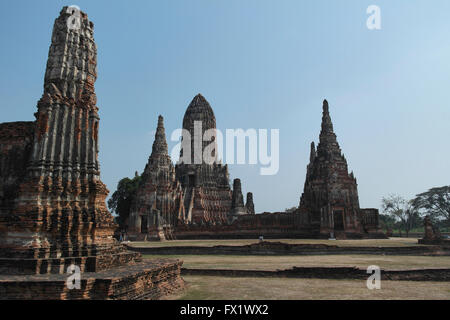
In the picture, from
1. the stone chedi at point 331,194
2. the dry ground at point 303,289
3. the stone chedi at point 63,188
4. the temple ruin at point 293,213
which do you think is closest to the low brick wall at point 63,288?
the stone chedi at point 63,188

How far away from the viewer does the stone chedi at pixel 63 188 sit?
6.90 metres

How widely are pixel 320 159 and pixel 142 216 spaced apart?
19132 millimetres

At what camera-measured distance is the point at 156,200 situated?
35.9 meters

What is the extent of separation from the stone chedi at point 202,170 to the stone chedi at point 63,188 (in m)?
37.1

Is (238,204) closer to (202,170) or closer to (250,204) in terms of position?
(250,204)

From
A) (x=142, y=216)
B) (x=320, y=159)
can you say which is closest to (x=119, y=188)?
(x=142, y=216)

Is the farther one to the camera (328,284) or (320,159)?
(320,159)

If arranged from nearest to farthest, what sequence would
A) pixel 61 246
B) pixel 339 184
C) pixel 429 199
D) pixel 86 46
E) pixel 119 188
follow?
pixel 61 246 → pixel 86 46 → pixel 339 184 → pixel 119 188 → pixel 429 199

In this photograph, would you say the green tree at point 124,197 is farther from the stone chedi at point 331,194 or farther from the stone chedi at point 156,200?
the stone chedi at point 331,194

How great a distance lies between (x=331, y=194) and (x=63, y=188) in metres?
27.2

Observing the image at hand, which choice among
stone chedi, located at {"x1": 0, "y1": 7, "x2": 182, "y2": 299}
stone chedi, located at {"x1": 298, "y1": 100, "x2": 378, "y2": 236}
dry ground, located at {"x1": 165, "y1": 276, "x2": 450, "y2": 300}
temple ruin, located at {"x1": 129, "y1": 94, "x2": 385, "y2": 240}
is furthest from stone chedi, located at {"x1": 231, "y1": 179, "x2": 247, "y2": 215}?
stone chedi, located at {"x1": 0, "y1": 7, "x2": 182, "y2": 299}
